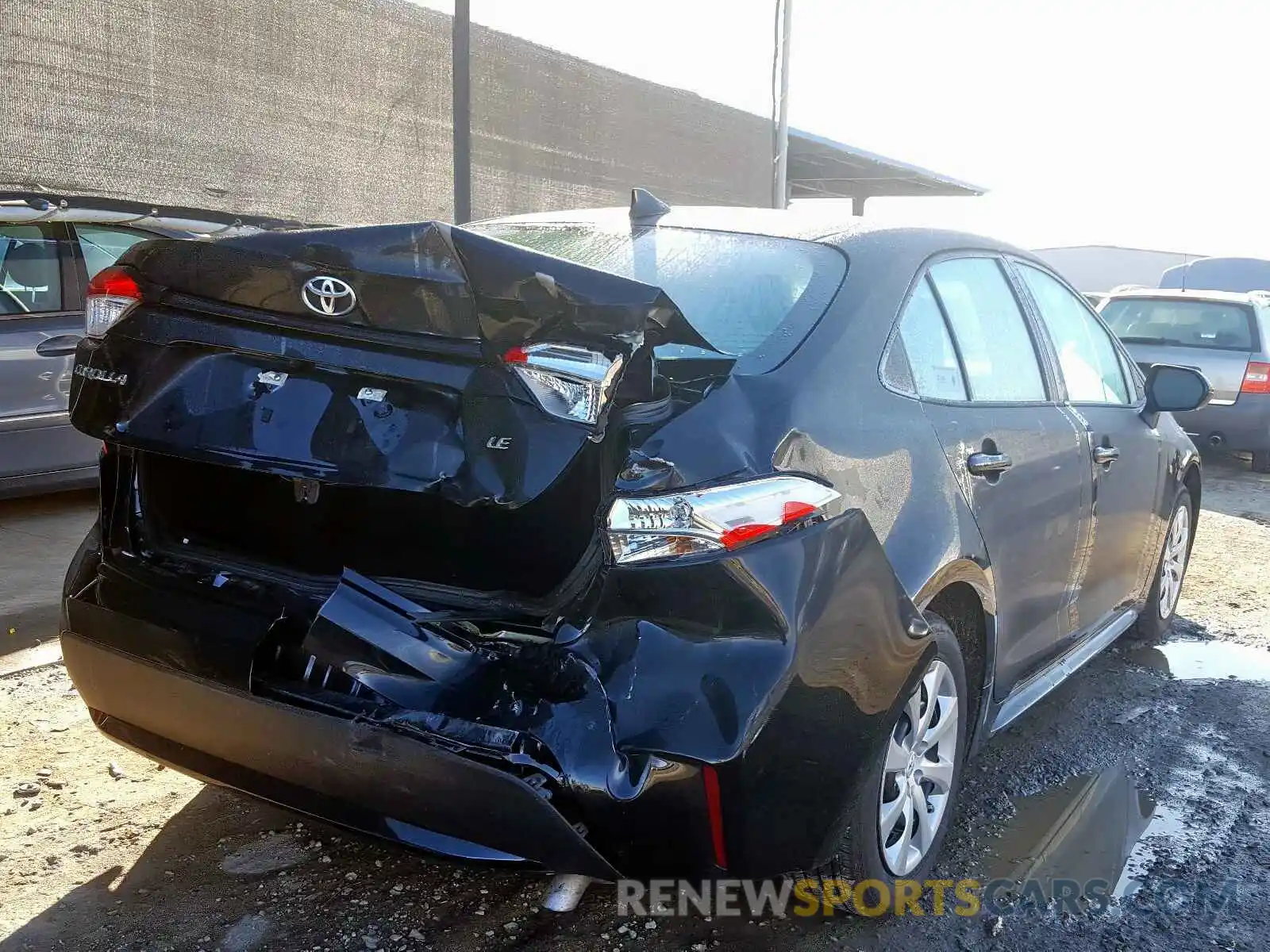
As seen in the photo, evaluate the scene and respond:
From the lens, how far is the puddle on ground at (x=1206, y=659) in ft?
14.5

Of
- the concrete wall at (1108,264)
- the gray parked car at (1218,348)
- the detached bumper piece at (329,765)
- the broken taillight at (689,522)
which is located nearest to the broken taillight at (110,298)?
the detached bumper piece at (329,765)

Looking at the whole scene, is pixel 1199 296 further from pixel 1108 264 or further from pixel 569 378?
pixel 1108 264

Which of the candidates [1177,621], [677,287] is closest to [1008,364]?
[677,287]

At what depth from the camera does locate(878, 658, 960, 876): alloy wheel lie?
2.41m

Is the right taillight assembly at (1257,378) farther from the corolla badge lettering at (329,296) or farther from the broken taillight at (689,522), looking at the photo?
the corolla badge lettering at (329,296)

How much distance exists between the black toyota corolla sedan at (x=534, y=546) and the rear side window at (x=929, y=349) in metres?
0.02

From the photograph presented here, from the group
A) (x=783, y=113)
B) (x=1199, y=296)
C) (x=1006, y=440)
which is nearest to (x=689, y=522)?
(x=1006, y=440)

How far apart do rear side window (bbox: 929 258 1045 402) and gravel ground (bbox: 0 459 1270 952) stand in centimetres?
118

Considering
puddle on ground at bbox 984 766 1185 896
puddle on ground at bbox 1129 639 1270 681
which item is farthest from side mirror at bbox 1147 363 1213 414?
puddle on ground at bbox 984 766 1185 896

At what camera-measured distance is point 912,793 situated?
252 centimetres

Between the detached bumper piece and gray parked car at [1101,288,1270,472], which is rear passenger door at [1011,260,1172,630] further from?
gray parked car at [1101,288,1270,472]

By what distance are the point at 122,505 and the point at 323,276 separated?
802 mm

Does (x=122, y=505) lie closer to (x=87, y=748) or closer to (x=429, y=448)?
(x=429, y=448)

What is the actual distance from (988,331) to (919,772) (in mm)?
1241
